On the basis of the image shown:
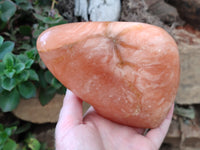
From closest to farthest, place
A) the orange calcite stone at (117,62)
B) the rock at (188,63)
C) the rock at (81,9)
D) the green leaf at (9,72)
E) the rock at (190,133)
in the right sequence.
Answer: the orange calcite stone at (117,62)
the green leaf at (9,72)
the rock at (81,9)
the rock at (188,63)
the rock at (190,133)

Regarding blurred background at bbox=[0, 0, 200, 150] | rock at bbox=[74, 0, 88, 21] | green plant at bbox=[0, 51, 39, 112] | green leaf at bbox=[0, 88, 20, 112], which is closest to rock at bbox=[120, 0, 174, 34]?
blurred background at bbox=[0, 0, 200, 150]

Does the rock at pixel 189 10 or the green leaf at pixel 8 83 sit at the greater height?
the rock at pixel 189 10

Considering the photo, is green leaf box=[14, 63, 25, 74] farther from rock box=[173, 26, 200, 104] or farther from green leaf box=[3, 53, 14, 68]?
rock box=[173, 26, 200, 104]

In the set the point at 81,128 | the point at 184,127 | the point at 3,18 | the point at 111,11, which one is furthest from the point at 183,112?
the point at 3,18

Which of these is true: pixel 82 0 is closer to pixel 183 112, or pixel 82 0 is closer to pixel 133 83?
pixel 133 83

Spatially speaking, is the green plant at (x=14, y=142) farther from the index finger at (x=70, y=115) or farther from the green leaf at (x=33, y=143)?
the index finger at (x=70, y=115)

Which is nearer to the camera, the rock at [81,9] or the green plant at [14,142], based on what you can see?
the green plant at [14,142]

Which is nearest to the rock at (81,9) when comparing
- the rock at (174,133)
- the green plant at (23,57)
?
the green plant at (23,57)
